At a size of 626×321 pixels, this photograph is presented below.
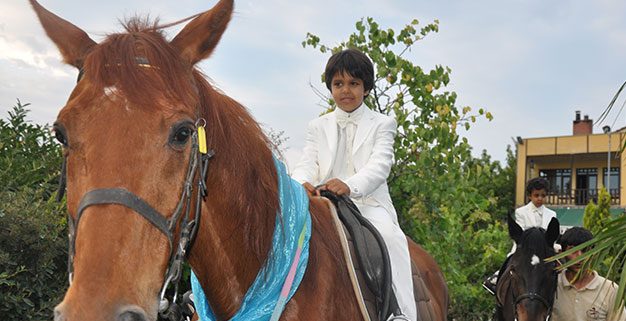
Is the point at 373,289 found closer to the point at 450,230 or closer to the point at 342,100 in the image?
the point at 342,100

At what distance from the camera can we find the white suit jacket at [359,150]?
3666 mm

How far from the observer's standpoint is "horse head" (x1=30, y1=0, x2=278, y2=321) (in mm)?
1819

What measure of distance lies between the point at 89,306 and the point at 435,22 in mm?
7434

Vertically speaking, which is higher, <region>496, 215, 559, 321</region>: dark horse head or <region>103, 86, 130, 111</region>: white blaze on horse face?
<region>103, 86, 130, 111</region>: white blaze on horse face

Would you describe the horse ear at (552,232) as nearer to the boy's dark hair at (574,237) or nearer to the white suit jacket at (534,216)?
the boy's dark hair at (574,237)

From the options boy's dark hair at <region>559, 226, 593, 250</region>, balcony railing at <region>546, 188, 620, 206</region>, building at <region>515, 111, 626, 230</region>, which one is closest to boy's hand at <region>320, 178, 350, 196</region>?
boy's dark hair at <region>559, 226, 593, 250</region>

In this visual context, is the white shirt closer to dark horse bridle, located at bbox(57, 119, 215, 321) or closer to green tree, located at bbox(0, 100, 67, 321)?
dark horse bridle, located at bbox(57, 119, 215, 321)

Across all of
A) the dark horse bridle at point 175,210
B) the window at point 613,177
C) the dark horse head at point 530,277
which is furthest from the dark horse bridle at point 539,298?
the window at point 613,177

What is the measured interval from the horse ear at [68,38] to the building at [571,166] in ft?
120

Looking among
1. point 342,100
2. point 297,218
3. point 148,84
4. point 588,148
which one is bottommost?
point 297,218

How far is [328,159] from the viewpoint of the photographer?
3762mm

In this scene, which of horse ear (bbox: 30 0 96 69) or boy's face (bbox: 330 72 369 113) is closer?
horse ear (bbox: 30 0 96 69)

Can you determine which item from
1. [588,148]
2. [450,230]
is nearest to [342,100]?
[450,230]

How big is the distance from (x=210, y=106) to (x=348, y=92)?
1637 millimetres
